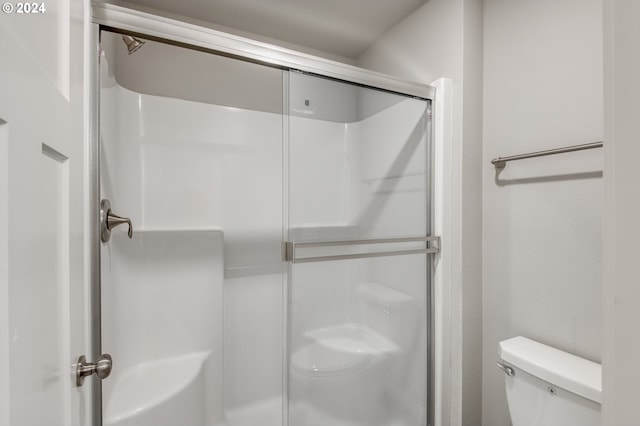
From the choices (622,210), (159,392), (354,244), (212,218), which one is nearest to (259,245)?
(212,218)

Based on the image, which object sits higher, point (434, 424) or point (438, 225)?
point (438, 225)

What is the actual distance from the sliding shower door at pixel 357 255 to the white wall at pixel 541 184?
295 millimetres

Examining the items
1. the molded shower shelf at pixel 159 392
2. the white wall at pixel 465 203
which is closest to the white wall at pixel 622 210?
the white wall at pixel 465 203

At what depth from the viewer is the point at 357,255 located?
1.30 meters

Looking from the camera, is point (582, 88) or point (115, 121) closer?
point (582, 88)

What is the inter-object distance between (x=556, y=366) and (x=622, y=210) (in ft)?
3.44

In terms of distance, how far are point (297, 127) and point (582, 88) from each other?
3.48 ft

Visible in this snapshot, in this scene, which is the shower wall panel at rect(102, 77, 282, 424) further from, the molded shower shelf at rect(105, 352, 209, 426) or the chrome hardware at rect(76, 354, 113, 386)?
the chrome hardware at rect(76, 354, 113, 386)

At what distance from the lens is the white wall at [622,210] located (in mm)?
277

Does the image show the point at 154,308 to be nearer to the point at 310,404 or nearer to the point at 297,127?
the point at 310,404

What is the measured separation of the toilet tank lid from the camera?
938 mm

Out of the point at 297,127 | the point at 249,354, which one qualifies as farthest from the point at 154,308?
the point at 297,127

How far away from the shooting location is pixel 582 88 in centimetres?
111

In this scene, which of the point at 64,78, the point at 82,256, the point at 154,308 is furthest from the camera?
the point at 154,308
